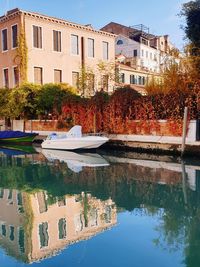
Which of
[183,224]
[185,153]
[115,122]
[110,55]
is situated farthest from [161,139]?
[110,55]

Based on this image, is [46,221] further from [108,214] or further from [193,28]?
[193,28]

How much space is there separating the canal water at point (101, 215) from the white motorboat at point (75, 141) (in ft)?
11.0

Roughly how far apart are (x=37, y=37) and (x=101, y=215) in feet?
67.9

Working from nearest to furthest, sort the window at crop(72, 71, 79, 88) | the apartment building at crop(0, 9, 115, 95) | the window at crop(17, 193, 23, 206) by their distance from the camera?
1. the window at crop(17, 193, 23, 206)
2. the apartment building at crop(0, 9, 115, 95)
3. the window at crop(72, 71, 79, 88)

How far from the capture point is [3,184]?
10977 mm

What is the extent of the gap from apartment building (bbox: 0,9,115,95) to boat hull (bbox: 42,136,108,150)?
8456 mm

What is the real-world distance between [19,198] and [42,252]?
3747 millimetres

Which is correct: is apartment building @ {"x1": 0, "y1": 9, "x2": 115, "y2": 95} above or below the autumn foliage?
above

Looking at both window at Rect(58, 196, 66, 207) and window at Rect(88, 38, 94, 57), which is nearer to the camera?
window at Rect(58, 196, 66, 207)

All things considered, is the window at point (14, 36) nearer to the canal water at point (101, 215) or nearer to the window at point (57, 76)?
the window at point (57, 76)

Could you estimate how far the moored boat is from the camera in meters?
21.7

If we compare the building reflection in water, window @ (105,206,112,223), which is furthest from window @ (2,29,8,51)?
window @ (105,206,112,223)

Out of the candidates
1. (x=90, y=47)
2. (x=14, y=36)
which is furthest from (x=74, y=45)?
(x=14, y=36)

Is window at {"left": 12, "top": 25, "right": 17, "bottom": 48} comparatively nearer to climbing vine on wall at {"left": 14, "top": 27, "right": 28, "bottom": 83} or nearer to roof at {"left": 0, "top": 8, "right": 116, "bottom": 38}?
roof at {"left": 0, "top": 8, "right": 116, "bottom": 38}
